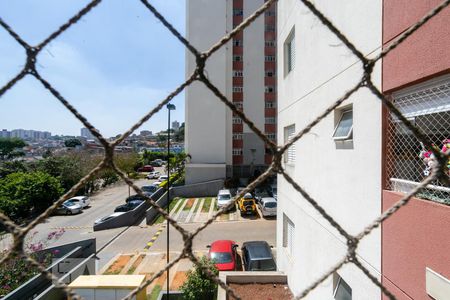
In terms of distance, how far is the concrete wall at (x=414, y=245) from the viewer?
5.44 feet

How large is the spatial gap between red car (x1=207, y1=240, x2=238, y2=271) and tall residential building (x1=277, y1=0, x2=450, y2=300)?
11.0ft

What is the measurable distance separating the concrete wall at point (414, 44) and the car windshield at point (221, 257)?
6.42m

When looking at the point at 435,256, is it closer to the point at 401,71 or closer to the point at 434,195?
the point at 434,195

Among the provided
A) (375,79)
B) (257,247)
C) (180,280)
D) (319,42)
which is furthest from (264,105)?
(375,79)

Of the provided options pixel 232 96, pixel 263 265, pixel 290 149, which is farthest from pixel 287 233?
pixel 232 96

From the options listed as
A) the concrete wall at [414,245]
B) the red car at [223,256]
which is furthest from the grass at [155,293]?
the concrete wall at [414,245]

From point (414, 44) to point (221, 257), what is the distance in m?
6.95

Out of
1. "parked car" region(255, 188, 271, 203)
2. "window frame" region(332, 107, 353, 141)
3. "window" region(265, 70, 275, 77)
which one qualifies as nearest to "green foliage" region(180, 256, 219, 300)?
"window frame" region(332, 107, 353, 141)

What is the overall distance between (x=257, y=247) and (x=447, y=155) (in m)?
7.50

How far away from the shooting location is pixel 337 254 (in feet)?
9.88

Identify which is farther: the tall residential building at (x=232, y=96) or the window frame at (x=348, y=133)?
the tall residential building at (x=232, y=96)

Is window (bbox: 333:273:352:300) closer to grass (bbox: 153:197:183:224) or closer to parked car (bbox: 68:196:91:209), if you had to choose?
grass (bbox: 153:197:183:224)

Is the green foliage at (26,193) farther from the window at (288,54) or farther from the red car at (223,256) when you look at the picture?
the window at (288,54)

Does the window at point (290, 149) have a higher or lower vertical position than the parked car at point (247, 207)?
higher
